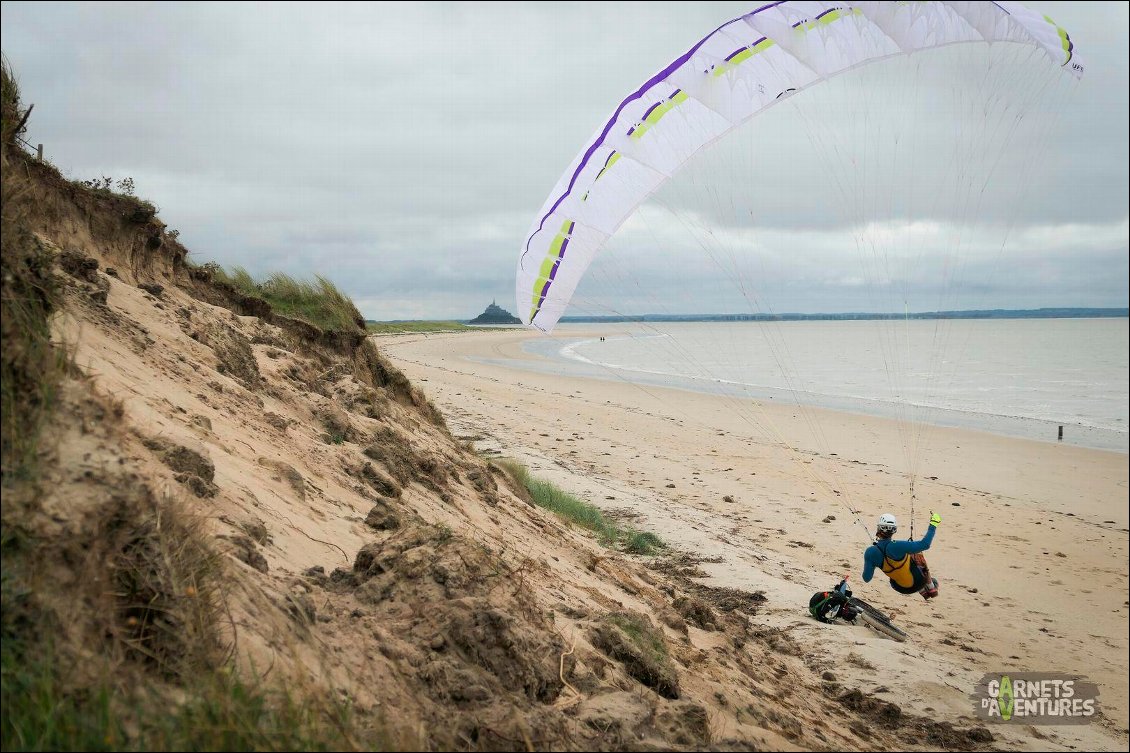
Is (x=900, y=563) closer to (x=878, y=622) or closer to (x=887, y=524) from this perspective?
(x=887, y=524)

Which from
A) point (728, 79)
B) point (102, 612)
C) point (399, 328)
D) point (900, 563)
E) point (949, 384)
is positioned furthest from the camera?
point (399, 328)

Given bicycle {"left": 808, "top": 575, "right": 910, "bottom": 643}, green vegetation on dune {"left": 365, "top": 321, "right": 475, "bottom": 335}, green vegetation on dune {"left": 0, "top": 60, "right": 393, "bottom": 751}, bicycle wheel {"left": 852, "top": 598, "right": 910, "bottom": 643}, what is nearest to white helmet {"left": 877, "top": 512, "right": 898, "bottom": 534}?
bicycle {"left": 808, "top": 575, "right": 910, "bottom": 643}

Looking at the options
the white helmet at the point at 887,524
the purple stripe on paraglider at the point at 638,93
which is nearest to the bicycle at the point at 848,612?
the white helmet at the point at 887,524

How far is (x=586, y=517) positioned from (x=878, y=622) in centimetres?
404

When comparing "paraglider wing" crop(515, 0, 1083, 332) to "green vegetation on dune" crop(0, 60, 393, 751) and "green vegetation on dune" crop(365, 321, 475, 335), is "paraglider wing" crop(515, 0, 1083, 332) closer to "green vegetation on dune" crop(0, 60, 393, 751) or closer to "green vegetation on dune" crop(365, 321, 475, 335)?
"green vegetation on dune" crop(0, 60, 393, 751)

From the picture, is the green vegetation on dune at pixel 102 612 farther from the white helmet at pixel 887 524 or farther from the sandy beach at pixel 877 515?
the white helmet at pixel 887 524

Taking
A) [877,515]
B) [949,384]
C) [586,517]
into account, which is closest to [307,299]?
[586,517]

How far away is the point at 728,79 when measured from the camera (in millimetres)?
8062

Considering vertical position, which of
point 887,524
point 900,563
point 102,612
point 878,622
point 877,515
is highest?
point 102,612

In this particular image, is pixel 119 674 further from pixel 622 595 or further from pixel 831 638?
pixel 831 638

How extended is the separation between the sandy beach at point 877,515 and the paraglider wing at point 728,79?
15.2ft

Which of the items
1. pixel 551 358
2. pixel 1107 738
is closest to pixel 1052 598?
pixel 1107 738

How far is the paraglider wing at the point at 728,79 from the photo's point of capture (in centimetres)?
760

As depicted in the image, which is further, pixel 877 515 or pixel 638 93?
pixel 877 515
